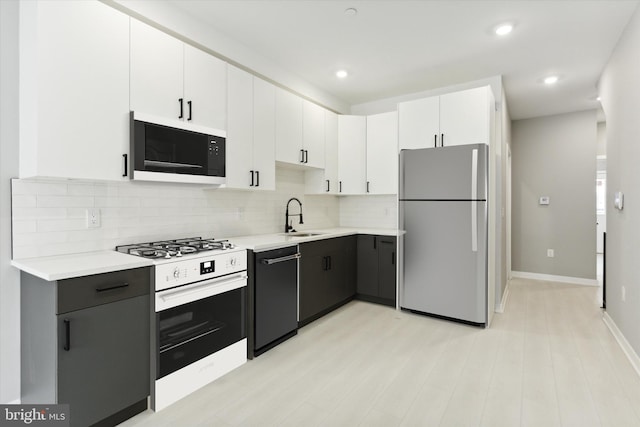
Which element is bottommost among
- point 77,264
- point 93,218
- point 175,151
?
point 77,264

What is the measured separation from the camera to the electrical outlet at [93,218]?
2209 millimetres

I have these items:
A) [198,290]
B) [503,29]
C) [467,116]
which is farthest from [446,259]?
[198,290]

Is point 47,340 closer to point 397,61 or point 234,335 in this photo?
point 234,335

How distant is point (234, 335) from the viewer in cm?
246

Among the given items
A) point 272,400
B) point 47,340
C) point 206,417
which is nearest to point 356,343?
point 272,400

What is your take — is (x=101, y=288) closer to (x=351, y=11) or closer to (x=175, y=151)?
(x=175, y=151)

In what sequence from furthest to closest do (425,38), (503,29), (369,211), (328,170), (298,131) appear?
(369,211), (328,170), (298,131), (425,38), (503,29)

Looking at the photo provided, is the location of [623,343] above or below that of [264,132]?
below

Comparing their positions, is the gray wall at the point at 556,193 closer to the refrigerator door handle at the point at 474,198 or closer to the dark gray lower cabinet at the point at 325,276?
the refrigerator door handle at the point at 474,198

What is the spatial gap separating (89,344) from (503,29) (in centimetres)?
370

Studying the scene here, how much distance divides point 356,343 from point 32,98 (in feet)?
9.33

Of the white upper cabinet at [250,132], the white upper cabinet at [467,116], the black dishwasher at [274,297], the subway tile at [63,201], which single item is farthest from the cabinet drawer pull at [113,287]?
the white upper cabinet at [467,116]

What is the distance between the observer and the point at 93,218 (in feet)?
7.30

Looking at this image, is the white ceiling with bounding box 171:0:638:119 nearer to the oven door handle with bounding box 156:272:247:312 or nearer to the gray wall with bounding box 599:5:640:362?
the gray wall with bounding box 599:5:640:362
